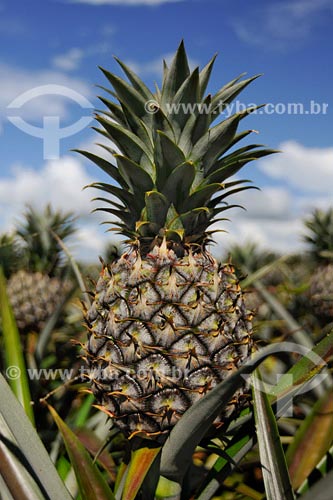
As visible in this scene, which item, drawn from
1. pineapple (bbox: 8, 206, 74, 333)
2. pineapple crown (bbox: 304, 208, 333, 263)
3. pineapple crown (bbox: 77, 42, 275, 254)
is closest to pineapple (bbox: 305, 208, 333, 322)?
pineapple crown (bbox: 304, 208, 333, 263)

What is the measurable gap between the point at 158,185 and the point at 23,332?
2.81 metres

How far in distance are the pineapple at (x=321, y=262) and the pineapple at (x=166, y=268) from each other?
2.69 metres

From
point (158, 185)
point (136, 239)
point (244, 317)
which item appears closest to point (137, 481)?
point (244, 317)

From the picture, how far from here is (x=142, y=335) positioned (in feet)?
4.41

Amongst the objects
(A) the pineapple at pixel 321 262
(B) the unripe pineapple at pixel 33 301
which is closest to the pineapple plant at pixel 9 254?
(B) the unripe pineapple at pixel 33 301

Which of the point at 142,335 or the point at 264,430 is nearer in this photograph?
the point at 264,430

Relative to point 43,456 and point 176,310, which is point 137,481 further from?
point 176,310

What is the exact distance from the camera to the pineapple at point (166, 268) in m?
1.33

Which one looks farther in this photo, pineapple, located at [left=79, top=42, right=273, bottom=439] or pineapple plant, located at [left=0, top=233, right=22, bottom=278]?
pineapple plant, located at [left=0, top=233, right=22, bottom=278]

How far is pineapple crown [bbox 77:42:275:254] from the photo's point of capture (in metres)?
1.42

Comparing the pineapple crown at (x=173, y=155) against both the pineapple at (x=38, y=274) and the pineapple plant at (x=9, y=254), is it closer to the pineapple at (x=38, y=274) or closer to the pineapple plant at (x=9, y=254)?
the pineapple at (x=38, y=274)

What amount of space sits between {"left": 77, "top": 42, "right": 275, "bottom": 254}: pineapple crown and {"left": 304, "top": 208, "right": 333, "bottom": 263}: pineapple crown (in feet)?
11.3

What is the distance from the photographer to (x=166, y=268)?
140 centimetres

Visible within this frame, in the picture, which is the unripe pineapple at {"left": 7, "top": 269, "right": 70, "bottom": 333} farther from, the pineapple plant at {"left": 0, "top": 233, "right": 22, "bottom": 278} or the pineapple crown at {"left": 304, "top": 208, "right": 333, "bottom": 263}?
the pineapple crown at {"left": 304, "top": 208, "right": 333, "bottom": 263}
